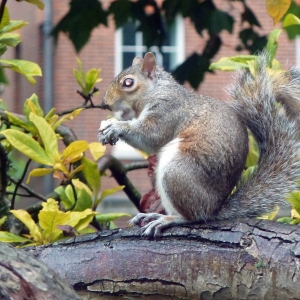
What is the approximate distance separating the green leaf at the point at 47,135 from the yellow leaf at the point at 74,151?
34 mm

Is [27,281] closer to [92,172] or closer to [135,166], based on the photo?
[92,172]

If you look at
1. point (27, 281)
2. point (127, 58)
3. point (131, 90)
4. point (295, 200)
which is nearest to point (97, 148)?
point (131, 90)

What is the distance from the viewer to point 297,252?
1.26m

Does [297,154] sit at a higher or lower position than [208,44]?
lower

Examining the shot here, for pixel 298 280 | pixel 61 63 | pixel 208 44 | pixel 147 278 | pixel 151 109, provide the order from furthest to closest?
pixel 61 63
pixel 208 44
pixel 151 109
pixel 147 278
pixel 298 280

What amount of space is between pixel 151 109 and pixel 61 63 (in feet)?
18.7

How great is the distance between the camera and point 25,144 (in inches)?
60.2

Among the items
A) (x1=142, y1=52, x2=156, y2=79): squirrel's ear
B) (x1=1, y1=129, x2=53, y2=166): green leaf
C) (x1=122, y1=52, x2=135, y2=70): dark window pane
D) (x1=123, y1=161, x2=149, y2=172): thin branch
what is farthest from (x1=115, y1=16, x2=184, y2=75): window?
(x1=1, y1=129, x2=53, y2=166): green leaf

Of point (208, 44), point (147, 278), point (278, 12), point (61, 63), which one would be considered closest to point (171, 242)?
point (147, 278)

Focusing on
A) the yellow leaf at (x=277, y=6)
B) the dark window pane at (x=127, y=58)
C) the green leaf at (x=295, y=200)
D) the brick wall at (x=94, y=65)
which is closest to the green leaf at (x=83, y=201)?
the green leaf at (x=295, y=200)

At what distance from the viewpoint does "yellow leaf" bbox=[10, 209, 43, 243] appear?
4.94 ft

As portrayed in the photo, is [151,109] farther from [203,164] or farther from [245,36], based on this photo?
[245,36]

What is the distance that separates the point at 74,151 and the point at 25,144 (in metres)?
0.13

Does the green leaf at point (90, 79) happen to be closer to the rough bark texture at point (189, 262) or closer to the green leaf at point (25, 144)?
→ the green leaf at point (25, 144)
